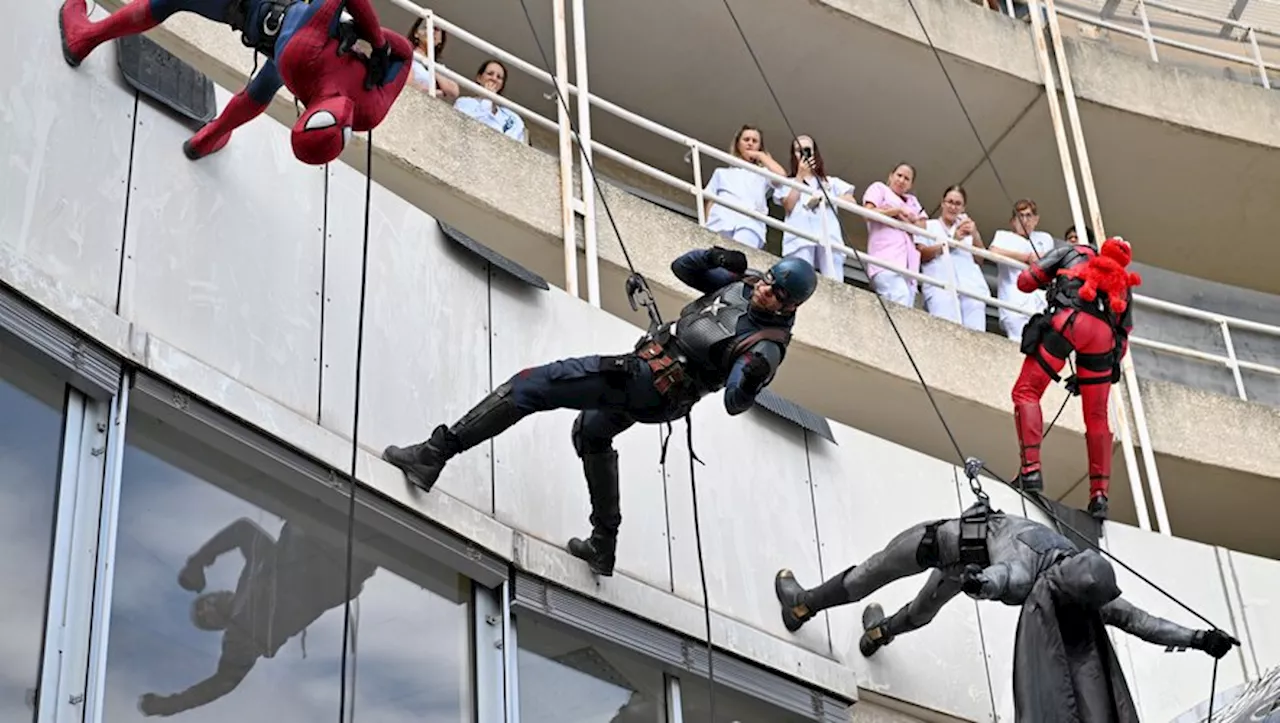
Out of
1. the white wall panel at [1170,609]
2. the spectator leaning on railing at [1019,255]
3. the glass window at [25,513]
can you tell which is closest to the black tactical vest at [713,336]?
the glass window at [25,513]

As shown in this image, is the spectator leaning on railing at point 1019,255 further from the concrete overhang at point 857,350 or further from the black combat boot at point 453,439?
the black combat boot at point 453,439

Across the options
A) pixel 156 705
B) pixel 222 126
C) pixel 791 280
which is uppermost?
pixel 222 126

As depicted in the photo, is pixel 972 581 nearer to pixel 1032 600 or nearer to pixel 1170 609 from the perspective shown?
pixel 1032 600

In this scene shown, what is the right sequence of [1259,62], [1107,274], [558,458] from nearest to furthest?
[558,458] → [1107,274] → [1259,62]

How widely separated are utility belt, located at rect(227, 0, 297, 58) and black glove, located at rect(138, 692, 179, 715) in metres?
2.67

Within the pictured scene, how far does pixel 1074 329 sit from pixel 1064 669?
4477 mm

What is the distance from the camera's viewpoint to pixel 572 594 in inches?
395

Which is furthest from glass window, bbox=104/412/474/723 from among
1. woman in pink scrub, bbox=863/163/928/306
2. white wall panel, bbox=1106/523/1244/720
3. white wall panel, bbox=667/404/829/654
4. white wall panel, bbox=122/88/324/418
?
woman in pink scrub, bbox=863/163/928/306

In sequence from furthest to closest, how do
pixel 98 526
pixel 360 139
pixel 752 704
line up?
pixel 360 139, pixel 752 704, pixel 98 526

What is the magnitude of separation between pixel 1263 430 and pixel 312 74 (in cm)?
997

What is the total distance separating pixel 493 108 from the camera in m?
13.9

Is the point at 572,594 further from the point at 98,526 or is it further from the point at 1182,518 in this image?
the point at 1182,518

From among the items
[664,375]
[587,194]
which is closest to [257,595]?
[664,375]

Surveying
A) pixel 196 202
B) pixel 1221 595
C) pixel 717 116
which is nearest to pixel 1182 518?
pixel 1221 595
